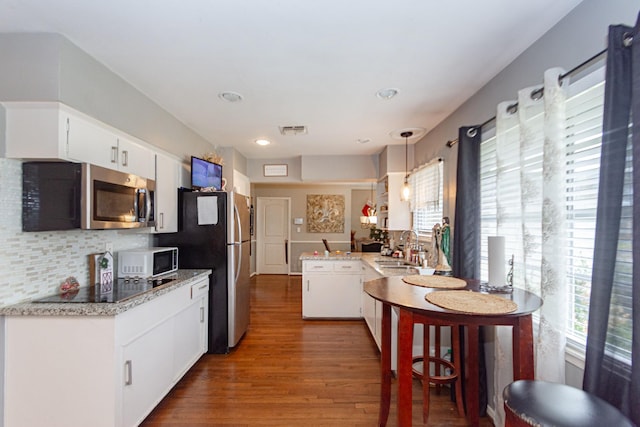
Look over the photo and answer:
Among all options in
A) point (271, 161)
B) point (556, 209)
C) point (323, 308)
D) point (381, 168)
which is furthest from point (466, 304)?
point (271, 161)

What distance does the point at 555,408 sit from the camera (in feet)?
3.11

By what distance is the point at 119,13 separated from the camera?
4.92 ft

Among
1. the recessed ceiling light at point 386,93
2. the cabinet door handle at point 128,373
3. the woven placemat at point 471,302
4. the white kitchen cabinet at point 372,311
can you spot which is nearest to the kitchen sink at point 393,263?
the white kitchen cabinet at point 372,311

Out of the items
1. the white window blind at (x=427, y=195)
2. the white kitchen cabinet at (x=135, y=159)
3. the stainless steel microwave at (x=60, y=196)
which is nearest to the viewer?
the stainless steel microwave at (x=60, y=196)

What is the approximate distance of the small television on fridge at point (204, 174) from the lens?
120 inches

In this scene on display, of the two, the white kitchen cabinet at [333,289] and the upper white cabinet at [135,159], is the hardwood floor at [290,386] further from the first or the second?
the upper white cabinet at [135,159]

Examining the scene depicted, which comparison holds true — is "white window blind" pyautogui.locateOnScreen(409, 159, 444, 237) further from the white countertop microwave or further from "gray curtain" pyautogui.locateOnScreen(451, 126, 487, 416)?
the white countertop microwave

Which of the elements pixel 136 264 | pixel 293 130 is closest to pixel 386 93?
pixel 293 130

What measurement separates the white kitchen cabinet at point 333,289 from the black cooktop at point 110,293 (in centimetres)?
204

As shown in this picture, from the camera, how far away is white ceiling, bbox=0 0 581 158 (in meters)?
1.46

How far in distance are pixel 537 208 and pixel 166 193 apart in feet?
9.63

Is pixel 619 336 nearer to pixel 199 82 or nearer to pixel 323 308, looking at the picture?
pixel 199 82

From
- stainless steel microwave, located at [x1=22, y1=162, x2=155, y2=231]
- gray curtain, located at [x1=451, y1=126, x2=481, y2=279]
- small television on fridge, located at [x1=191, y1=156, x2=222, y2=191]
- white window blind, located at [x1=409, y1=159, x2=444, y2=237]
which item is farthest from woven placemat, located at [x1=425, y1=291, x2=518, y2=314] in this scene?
small television on fridge, located at [x1=191, y1=156, x2=222, y2=191]

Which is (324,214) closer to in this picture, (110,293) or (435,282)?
(435,282)
